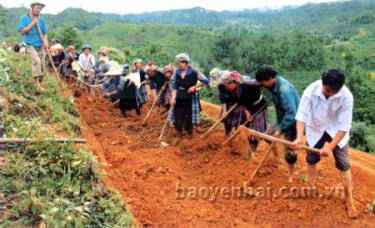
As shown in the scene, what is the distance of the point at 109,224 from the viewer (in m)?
3.22

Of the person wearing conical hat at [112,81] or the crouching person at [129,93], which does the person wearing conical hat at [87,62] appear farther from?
the crouching person at [129,93]

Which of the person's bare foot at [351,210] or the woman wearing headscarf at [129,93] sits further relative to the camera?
the woman wearing headscarf at [129,93]

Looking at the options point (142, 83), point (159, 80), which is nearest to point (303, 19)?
point (142, 83)

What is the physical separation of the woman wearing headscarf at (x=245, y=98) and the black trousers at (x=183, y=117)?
0.97 metres

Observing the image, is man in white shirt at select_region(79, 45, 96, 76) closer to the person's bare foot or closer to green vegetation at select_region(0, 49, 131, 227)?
green vegetation at select_region(0, 49, 131, 227)

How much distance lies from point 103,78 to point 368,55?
5340cm

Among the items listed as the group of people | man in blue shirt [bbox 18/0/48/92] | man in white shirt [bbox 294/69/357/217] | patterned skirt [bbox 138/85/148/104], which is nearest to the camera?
man in white shirt [bbox 294/69/357/217]

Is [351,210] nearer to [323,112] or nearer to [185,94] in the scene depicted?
[323,112]

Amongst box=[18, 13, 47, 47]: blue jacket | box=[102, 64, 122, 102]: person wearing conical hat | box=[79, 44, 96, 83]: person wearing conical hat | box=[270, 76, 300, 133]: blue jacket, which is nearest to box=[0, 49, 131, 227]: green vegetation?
box=[270, 76, 300, 133]: blue jacket

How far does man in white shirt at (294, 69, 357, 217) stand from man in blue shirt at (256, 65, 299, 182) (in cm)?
42

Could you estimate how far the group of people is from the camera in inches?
166

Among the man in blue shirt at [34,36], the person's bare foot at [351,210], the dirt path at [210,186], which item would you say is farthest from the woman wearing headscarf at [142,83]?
the person's bare foot at [351,210]

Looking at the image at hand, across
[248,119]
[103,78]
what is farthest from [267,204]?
[103,78]

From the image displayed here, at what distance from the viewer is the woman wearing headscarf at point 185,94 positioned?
6824 millimetres
